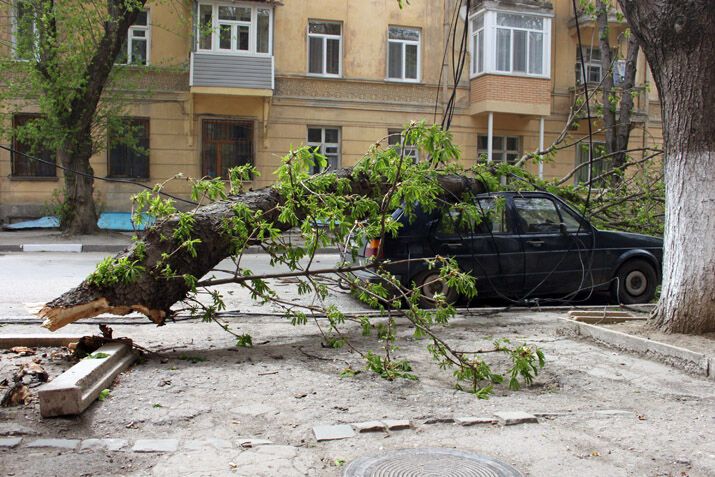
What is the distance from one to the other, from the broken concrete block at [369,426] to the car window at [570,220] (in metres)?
5.51

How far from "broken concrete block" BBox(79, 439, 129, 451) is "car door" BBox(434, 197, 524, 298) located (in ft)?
16.9

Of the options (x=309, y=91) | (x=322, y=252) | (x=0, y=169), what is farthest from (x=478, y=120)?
(x=0, y=169)

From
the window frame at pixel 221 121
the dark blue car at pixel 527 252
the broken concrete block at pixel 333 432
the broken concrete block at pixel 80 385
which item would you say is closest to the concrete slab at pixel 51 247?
the window frame at pixel 221 121

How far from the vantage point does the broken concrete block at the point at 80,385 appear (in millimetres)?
Result: 4355

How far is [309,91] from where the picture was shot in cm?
2338

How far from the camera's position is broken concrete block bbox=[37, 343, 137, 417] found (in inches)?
171

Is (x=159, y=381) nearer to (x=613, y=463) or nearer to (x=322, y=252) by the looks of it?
(x=613, y=463)

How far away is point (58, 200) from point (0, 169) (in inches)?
92.0

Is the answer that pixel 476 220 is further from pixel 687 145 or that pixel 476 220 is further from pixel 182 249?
pixel 182 249

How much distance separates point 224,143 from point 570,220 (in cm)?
1581

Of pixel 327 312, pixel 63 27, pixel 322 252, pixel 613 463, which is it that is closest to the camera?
pixel 613 463

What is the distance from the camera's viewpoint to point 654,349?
6191 mm

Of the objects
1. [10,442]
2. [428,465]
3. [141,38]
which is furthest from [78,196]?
[428,465]

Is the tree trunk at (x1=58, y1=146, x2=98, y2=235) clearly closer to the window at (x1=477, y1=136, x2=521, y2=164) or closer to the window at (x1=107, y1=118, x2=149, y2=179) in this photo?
the window at (x1=107, y1=118, x2=149, y2=179)
